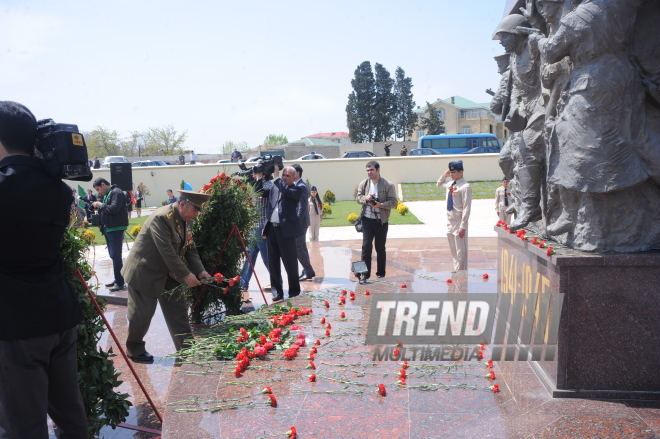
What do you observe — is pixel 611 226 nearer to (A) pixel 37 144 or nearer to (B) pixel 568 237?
(B) pixel 568 237

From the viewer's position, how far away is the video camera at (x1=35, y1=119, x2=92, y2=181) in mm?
2775

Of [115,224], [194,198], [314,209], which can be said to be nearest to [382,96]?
[314,209]

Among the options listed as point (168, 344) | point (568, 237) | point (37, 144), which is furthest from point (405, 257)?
point (37, 144)

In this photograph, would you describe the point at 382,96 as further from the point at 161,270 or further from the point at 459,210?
the point at 161,270

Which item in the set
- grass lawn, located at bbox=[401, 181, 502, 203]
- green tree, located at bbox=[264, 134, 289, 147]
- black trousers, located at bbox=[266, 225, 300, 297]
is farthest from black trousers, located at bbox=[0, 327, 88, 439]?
green tree, located at bbox=[264, 134, 289, 147]

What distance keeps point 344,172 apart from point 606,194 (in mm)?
25727

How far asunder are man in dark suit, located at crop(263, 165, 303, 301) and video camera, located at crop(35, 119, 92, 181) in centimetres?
438

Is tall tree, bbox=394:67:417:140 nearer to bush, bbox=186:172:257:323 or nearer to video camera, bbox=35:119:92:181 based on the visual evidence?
bush, bbox=186:172:257:323

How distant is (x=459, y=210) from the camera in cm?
816

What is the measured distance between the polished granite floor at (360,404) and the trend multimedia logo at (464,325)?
0.67 feet

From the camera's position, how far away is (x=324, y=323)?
5426 millimetres

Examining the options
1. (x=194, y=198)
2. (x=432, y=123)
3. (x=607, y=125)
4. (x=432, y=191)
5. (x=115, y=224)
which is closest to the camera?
(x=607, y=125)

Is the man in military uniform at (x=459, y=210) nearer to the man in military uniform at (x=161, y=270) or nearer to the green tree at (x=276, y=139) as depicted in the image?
the man in military uniform at (x=161, y=270)

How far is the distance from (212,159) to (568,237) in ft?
184
